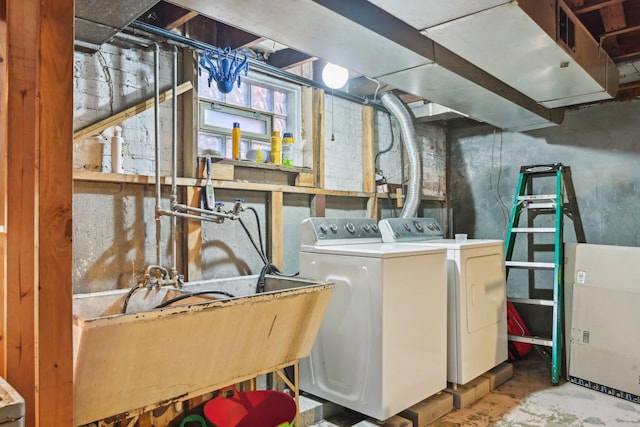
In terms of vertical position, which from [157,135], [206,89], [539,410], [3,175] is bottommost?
[539,410]

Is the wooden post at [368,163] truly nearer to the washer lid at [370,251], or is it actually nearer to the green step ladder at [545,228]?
the washer lid at [370,251]

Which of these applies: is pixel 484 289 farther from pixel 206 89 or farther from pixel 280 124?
pixel 206 89

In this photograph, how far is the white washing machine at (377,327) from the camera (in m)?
2.30

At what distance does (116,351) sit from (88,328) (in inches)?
6.1

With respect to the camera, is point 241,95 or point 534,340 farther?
point 534,340

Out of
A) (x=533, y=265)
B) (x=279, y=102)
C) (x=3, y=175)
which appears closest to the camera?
(x=3, y=175)

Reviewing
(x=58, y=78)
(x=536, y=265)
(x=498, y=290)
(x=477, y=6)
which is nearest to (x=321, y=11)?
(x=477, y=6)

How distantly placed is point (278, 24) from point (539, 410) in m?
2.72

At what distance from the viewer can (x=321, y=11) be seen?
1.75 m

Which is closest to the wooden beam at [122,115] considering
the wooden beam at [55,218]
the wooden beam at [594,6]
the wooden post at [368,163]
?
the wooden beam at [55,218]

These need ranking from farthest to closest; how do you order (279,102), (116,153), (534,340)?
1. (534,340)
2. (279,102)
3. (116,153)

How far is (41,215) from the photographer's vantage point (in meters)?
1.13

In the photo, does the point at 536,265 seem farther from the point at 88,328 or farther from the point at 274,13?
the point at 88,328

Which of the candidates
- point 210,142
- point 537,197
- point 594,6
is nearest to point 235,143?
point 210,142
